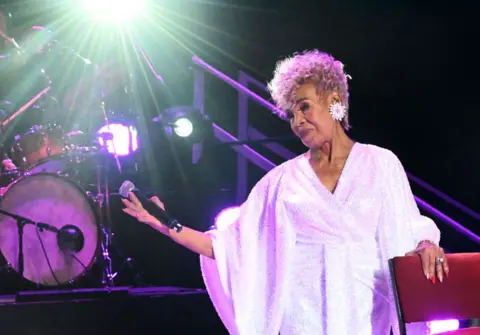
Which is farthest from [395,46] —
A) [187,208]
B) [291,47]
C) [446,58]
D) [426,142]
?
[187,208]

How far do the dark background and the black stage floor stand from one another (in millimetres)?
1099

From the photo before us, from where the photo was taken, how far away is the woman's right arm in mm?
2186

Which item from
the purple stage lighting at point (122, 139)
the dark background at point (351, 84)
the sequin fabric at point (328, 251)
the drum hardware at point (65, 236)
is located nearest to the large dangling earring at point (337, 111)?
the sequin fabric at point (328, 251)

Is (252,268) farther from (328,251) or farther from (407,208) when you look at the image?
(407,208)

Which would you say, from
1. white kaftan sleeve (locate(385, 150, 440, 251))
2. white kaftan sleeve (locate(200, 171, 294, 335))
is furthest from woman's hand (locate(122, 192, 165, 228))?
white kaftan sleeve (locate(385, 150, 440, 251))

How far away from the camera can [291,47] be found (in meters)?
6.51

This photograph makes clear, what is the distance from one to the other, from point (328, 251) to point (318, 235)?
0.24 feet

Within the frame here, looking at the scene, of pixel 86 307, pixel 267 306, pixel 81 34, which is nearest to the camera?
pixel 267 306

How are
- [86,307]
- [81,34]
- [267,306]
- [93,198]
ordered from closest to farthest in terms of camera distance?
[267,306] < [86,307] < [93,198] < [81,34]

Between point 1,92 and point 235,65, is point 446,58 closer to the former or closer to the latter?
point 235,65

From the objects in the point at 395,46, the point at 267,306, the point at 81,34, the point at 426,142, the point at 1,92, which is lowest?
the point at 267,306

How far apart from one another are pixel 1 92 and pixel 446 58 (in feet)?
13.5

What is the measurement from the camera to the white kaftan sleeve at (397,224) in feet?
7.16

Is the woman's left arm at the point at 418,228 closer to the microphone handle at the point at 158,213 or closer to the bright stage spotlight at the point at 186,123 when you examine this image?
the microphone handle at the point at 158,213
